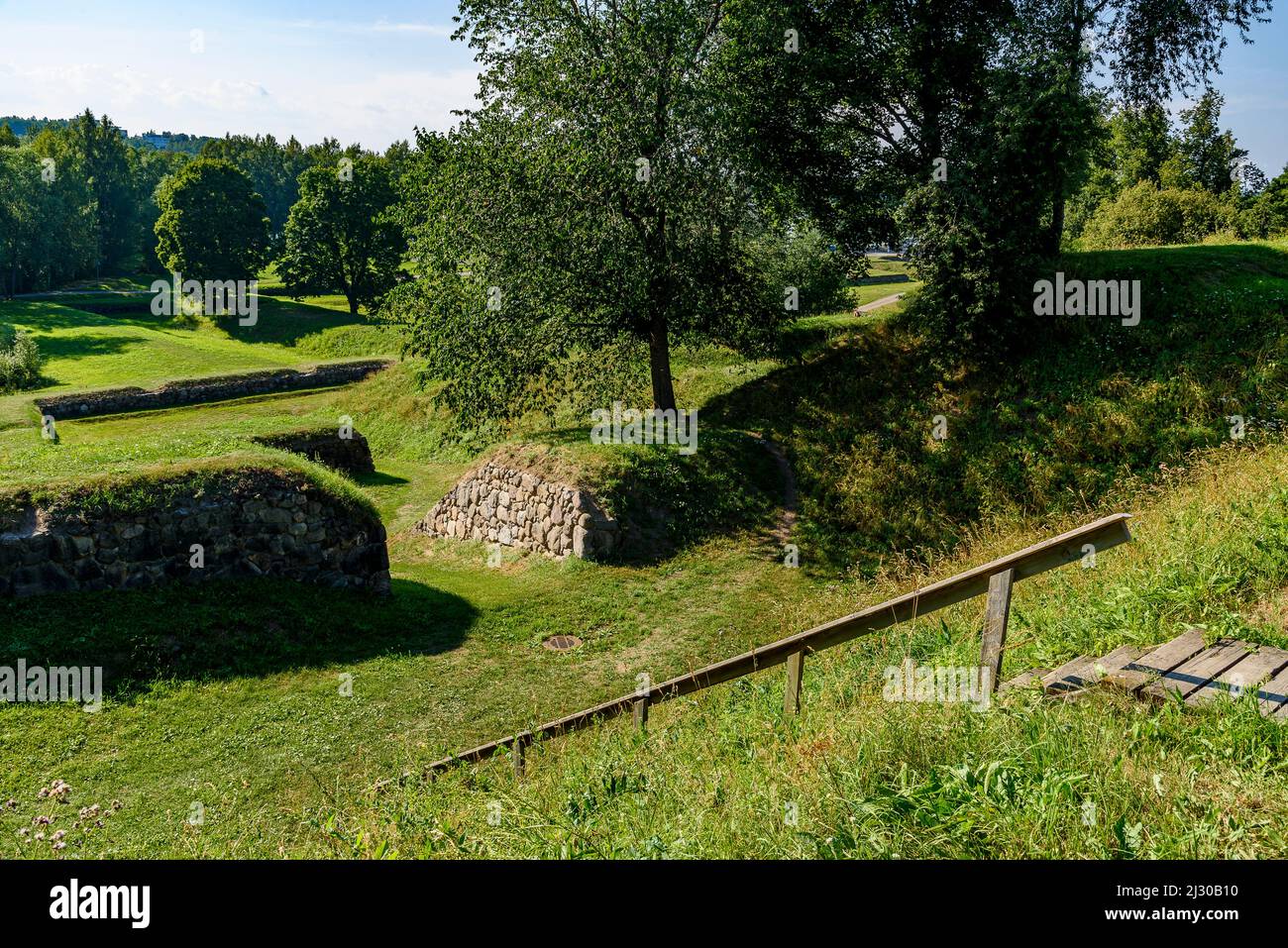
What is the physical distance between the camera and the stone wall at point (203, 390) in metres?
36.2

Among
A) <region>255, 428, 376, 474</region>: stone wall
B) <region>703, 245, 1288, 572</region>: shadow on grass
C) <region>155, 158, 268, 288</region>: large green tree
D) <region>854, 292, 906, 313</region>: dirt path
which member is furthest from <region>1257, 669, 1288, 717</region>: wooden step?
<region>155, 158, 268, 288</region>: large green tree

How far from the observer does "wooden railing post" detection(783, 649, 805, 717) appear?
284 inches

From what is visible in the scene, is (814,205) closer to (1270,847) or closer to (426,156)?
(426,156)

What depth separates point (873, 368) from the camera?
26062 mm

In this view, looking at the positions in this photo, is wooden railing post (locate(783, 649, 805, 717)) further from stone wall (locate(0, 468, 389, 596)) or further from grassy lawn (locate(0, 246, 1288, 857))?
stone wall (locate(0, 468, 389, 596))

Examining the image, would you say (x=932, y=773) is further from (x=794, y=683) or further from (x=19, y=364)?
(x=19, y=364)

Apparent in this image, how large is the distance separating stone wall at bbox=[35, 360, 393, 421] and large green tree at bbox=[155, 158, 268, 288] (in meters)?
33.1

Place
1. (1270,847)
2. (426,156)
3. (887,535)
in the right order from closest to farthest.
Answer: (1270,847) → (887,535) → (426,156)

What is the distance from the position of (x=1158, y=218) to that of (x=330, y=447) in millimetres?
38793

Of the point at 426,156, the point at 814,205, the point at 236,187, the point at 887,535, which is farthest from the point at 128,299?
the point at 887,535

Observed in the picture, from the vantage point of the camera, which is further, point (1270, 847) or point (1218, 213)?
point (1218, 213)

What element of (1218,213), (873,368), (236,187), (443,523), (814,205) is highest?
(236,187)

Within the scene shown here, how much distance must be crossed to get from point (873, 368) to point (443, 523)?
13.9m
